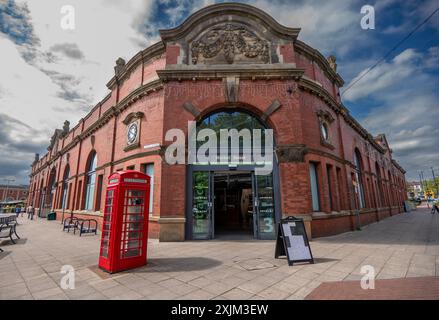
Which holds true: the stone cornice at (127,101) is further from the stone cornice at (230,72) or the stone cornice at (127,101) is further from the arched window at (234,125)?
the arched window at (234,125)

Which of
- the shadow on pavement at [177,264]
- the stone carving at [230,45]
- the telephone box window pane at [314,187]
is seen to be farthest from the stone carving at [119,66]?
the telephone box window pane at [314,187]

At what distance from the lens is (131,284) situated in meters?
3.89

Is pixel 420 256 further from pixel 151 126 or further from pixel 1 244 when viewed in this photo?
pixel 1 244

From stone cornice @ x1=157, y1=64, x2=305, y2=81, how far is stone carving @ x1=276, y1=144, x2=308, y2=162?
343cm

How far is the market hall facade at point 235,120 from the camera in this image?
8.73 meters

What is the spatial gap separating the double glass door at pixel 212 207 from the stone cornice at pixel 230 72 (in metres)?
4.54

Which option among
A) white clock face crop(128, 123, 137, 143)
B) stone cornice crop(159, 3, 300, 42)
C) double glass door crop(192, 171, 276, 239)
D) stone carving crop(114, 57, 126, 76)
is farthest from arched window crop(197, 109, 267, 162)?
stone carving crop(114, 57, 126, 76)

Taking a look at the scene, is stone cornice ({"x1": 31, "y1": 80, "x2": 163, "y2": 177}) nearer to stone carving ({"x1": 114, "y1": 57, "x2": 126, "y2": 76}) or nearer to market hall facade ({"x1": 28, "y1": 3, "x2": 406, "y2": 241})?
market hall facade ({"x1": 28, "y1": 3, "x2": 406, "y2": 241})

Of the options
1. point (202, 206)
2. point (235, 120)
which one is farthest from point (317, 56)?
point (202, 206)

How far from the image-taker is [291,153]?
888cm

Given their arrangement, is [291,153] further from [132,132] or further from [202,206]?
[132,132]

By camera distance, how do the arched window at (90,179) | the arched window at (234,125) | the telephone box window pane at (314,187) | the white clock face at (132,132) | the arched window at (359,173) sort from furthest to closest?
1. the arched window at (359,173)
2. the arched window at (90,179)
3. the white clock face at (132,132)
4. the telephone box window pane at (314,187)
5. the arched window at (234,125)

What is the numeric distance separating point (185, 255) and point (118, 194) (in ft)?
9.01
